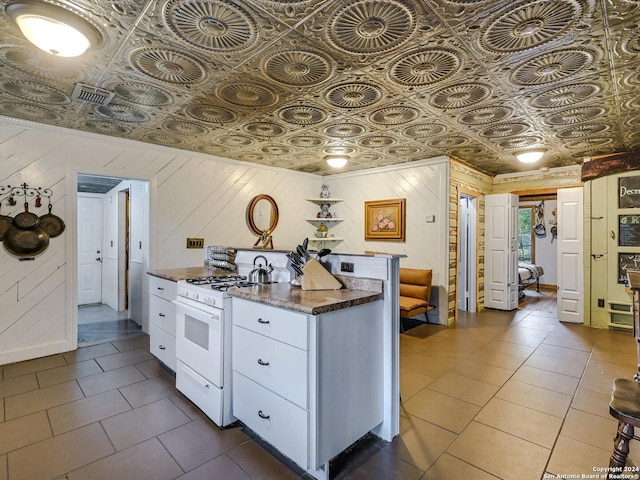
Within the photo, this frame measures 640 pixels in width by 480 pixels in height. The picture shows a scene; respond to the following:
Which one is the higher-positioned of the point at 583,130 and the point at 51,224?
the point at 583,130

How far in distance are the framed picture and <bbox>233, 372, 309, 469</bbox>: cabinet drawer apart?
367cm

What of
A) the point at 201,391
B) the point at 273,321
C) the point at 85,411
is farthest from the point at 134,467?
the point at 273,321

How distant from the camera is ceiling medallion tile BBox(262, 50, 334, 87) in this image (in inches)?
82.4

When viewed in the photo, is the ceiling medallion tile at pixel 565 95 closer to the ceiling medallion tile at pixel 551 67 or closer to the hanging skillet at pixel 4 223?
the ceiling medallion tile at pixel 551 67

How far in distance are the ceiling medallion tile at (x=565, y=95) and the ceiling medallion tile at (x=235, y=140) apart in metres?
2.90

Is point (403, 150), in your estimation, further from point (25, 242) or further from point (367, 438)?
point (25, 242)

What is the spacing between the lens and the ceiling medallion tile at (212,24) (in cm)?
164

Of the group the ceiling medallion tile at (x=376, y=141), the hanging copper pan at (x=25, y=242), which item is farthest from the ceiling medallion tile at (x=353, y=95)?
the hanging copper pan at (x=25, y=242)

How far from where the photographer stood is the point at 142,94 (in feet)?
8.78

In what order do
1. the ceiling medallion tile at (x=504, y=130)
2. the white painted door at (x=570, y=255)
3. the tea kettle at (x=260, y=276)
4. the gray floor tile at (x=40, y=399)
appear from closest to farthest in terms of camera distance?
the gray floor tile at (x=40, y=399)
the tea kettle at (x=260, y=276)
the ceiling medallion tile at (x=504, y=130)
the white painted door at (x=570, y=255)

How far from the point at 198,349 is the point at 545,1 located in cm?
287

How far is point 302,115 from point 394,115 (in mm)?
870

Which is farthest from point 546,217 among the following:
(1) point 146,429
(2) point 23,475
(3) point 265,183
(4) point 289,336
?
(2) point 23,475

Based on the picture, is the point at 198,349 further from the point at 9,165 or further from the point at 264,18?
the point at 9,165
